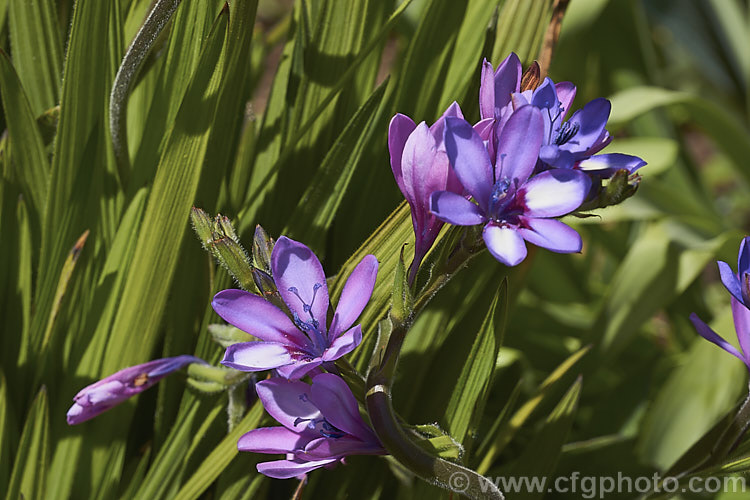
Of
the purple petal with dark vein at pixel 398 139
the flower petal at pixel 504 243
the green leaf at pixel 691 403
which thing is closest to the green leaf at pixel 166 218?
the purple petal with dark vein at pixel 398 139

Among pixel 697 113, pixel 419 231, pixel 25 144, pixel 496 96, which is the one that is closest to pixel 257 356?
pixel 419 231

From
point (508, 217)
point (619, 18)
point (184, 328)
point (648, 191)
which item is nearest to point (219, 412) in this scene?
point (184, 328)

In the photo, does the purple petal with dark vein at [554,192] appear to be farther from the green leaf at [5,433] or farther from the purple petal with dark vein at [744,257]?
the green leaf at [5,433]

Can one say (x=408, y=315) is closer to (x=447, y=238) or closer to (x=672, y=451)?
(x=447, y=238)

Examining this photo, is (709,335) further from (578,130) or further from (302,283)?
(302,283)

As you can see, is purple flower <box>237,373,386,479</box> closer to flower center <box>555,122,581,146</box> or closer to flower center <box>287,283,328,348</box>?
flower center <box>287,283,328,348</box>

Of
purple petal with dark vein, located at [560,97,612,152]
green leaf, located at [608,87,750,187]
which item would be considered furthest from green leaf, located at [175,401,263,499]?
green leaf, located at [608,87,750,187]
